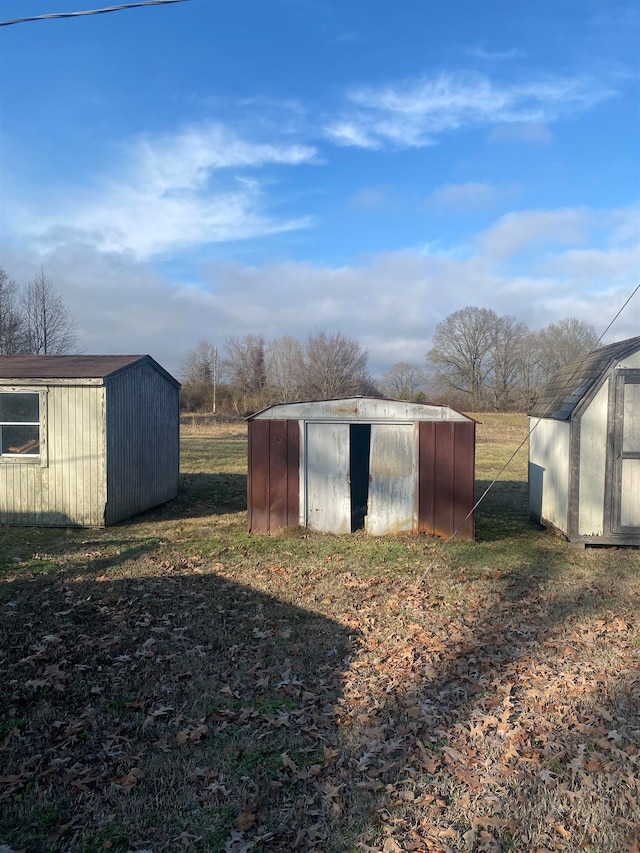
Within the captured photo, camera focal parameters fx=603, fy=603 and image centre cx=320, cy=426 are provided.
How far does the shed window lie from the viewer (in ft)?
39.0

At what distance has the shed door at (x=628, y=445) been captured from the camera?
387 inches

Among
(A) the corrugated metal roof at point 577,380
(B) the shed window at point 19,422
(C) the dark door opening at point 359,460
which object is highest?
(A) the corrugated metal roof at point 577,380

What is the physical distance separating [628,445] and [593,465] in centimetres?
62

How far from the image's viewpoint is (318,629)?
6258 millimetres

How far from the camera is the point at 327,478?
435 inches

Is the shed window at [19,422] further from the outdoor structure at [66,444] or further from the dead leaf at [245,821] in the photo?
the dead leaf at [245,821]

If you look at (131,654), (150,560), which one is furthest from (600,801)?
(150,560)

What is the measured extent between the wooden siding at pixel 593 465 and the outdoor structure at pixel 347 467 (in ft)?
6.15

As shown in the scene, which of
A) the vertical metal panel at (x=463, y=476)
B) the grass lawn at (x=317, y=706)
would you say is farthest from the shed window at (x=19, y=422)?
the vertical metal panel at (x=463, y=476)

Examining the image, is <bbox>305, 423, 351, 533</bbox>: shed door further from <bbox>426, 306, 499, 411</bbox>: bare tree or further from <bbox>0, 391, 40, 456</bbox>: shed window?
<bbox>426, 306, 499, 411</bbox>: bare tree

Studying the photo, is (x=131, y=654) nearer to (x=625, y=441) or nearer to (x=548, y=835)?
(x=548, y=835)

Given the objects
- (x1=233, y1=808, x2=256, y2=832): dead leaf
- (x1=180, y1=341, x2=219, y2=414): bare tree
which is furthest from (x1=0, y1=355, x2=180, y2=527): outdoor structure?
(x1=180, y1=341, x2=219, y2=414): bare tree

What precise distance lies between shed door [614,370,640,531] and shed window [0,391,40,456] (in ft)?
34.7

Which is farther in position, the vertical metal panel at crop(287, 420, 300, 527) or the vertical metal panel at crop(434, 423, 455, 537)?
the vertical metal panel at crop(287, 420, 300, 527)
